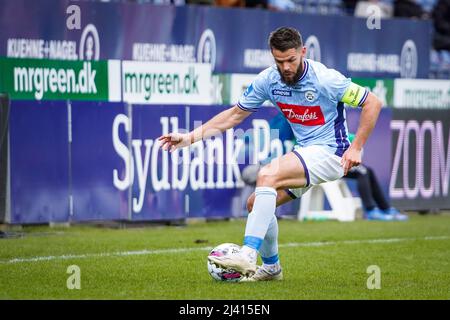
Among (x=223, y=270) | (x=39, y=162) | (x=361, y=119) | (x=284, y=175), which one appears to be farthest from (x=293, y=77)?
(x=39, y=162)

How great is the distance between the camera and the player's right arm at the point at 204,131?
344 inches

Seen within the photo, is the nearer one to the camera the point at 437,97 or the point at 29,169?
the point at 29,169

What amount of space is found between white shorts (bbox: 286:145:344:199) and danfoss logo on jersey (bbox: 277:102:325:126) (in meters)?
0.20

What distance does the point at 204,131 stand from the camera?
8.83 metres

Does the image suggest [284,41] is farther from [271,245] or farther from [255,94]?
[271,245]

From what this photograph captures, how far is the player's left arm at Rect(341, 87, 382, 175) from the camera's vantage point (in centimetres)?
820

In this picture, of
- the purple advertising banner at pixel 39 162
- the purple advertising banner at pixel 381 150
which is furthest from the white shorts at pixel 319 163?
the purple advertising banner at pixel 381 150

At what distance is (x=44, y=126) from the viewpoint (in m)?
12.9

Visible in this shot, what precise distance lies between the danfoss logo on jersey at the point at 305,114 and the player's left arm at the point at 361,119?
0.24 meters

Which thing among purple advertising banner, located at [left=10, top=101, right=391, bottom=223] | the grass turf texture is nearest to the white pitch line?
the grass turf texture

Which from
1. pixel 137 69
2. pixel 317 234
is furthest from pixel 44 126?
pixel 317 234

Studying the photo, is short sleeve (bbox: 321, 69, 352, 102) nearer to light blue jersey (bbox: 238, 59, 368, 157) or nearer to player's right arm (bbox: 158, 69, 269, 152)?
light blue jersey (bbox: 238, 59, 368, 157)
